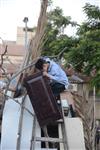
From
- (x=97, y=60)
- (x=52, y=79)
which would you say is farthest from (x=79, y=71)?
(x=52, y=79)

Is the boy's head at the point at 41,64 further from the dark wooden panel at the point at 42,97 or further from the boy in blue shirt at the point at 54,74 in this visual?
the dark wooden panel at the point at 42,97

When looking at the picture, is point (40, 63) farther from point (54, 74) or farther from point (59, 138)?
point (59, 138)

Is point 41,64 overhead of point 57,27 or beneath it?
beneath

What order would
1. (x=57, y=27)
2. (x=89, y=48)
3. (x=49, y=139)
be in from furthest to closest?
(x=57, y=27)
(x=89, y=48)
(x=49, y=139)

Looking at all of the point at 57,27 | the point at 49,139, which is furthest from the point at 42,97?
the point at 57,27

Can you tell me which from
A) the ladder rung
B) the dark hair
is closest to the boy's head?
the dark hair

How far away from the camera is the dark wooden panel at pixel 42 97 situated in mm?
6289

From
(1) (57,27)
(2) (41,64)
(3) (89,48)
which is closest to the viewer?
(2) (41,64)

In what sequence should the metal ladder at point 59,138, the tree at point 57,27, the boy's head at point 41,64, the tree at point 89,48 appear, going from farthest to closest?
the tree at point 57,27, the tree at point 89,48, the boy's head at point 41,64, the metal ladder at point 59,138

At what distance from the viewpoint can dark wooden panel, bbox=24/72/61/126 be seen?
6.29 meters

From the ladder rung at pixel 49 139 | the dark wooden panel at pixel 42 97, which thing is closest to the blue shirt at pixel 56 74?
the dark wooden panel at pixel 42 97

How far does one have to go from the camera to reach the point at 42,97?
6.31 m

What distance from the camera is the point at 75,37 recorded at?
669 inches

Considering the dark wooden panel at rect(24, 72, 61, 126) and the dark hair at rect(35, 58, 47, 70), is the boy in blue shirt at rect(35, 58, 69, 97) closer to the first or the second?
the dark hair at rect(35, 58, 47, 70)
